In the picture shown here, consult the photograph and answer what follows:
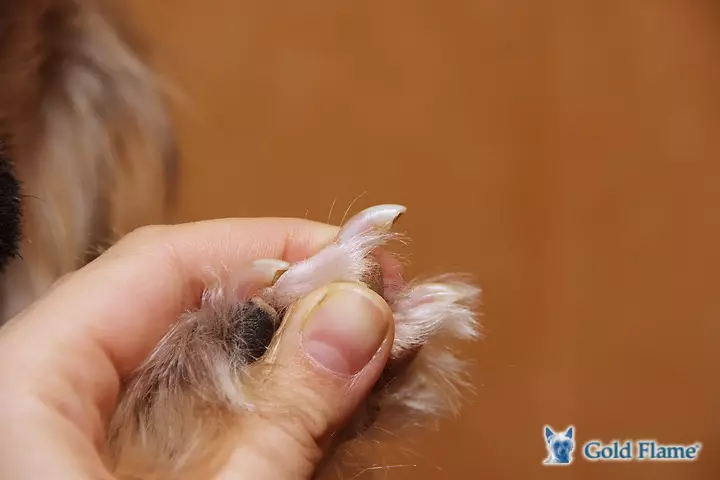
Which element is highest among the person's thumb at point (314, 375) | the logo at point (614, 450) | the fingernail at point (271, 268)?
the fingernail at point (271, 268)

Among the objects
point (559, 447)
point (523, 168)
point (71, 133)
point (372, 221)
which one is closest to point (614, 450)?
point (559, 447)

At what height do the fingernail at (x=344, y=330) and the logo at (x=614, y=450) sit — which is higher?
the fingernail at (x=344, y=330)

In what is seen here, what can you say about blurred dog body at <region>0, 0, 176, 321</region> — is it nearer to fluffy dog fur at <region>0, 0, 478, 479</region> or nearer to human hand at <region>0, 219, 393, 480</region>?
fluffy dog fur at <region>0, 0, 478, 479</region>

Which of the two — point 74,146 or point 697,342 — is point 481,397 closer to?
point 697,342

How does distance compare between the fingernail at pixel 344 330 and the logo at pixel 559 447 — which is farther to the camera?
the logo at pixel 559 447

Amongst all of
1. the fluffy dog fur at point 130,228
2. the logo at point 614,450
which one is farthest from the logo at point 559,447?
the fluffy dog fur at point 130,228

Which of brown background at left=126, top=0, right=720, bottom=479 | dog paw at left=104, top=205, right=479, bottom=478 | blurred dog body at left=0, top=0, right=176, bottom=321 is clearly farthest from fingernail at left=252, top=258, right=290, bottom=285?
brown background at left=126, top=0, right=720, bottom=479

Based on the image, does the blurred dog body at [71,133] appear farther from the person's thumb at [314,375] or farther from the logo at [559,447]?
the logo at [559,447]

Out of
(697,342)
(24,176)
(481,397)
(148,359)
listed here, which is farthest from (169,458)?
(697,342)
